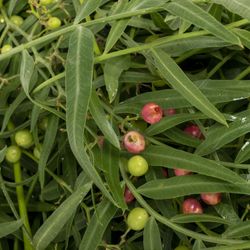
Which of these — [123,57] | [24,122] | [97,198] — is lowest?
[97,198]

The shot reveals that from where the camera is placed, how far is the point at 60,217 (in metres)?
0.76

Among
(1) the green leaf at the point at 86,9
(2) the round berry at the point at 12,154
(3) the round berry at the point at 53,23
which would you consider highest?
(1) the green leaf at the point at 86,9

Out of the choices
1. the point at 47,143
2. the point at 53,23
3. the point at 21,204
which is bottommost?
the point at 21,204

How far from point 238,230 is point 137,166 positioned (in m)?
0.15

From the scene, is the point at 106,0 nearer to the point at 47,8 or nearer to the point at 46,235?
the point at 47,8

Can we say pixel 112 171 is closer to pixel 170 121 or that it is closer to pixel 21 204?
pixel 170 121

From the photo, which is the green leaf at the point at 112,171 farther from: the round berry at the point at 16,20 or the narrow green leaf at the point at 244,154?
the round berry at the point at 16,20

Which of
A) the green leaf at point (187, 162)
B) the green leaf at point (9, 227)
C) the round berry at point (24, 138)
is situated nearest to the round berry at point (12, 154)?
the round berry at point (24, 138)

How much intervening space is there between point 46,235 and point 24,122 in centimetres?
20

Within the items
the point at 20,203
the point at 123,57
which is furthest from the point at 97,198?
the point at 123,57

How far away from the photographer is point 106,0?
2.78ft

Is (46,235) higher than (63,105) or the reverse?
the reverse

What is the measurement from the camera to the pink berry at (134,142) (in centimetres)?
73

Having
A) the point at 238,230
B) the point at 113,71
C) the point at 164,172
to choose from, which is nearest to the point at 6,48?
the point at 113,71
